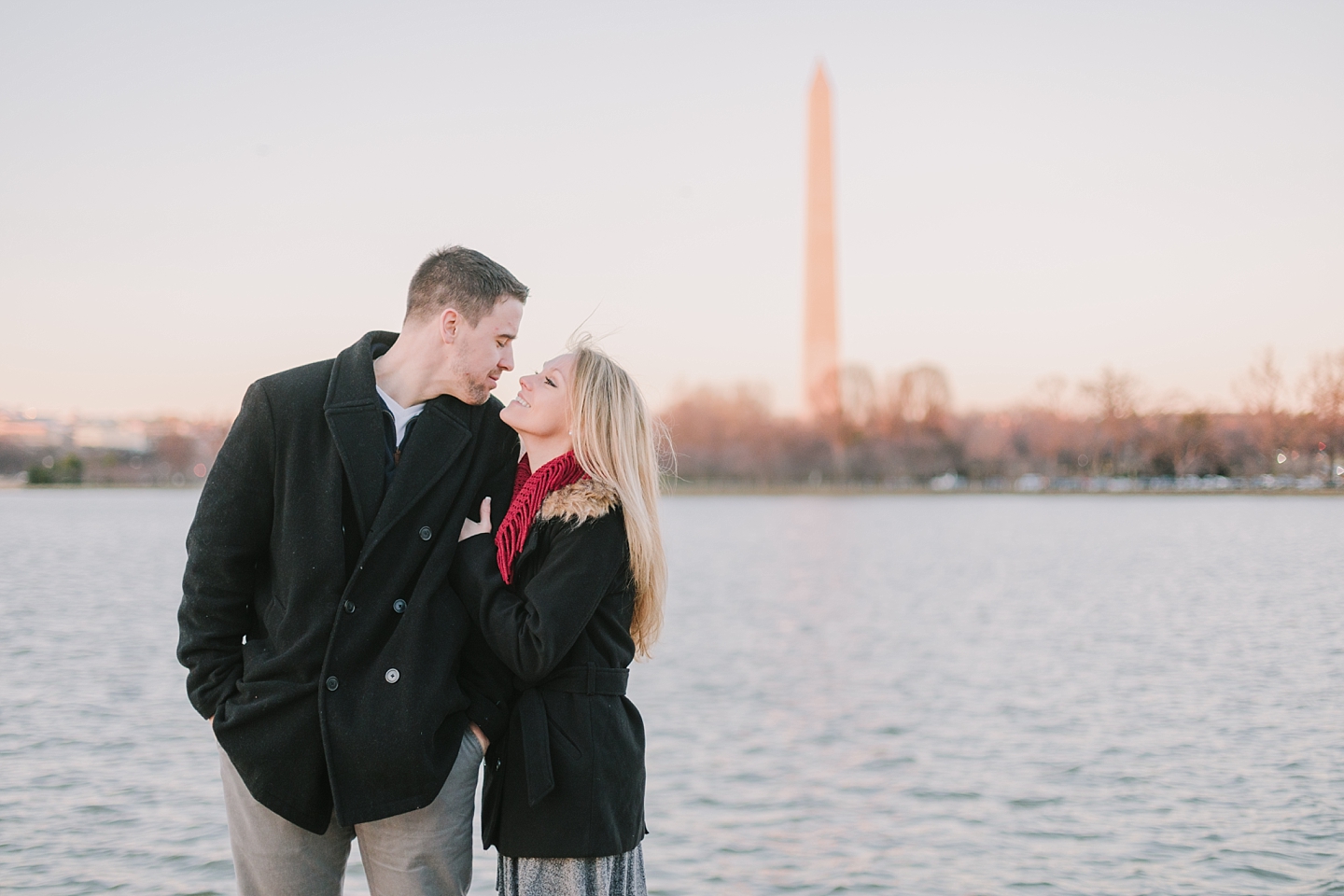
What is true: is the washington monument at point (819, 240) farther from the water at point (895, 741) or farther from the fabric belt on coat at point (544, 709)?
the fabric belt on coat at point (544, 709)

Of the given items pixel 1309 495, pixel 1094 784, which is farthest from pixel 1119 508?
pixel 1094 784

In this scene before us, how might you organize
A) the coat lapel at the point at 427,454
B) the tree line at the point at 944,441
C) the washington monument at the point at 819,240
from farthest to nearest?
the tree line at the point at 944,441 → the washington monument at the point at 819,240 → the coat lapel at the point at 427,454

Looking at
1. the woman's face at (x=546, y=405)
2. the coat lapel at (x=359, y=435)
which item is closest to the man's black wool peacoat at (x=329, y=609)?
the coat lapel at (x=359, y=435)

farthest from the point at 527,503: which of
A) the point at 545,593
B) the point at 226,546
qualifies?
the point at 226,546

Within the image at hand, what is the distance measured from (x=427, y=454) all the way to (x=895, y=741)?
27.4 ft

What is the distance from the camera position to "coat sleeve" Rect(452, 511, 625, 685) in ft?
9.89

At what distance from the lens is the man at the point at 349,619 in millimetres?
3020

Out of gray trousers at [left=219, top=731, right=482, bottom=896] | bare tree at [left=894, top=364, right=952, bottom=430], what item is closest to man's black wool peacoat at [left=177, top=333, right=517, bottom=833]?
gray trousers at [left=219, top=731, right=482, bottom=896]

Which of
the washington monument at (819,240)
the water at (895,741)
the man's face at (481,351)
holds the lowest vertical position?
the water at (895,741)

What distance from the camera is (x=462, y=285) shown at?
321 cm

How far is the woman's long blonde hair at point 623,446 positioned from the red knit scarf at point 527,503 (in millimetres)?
70

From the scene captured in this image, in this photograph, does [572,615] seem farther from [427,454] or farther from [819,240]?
[819,240]

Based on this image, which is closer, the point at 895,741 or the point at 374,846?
the point at 374,846

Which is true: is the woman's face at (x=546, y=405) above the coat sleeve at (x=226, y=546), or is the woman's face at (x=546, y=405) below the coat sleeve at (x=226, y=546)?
above
